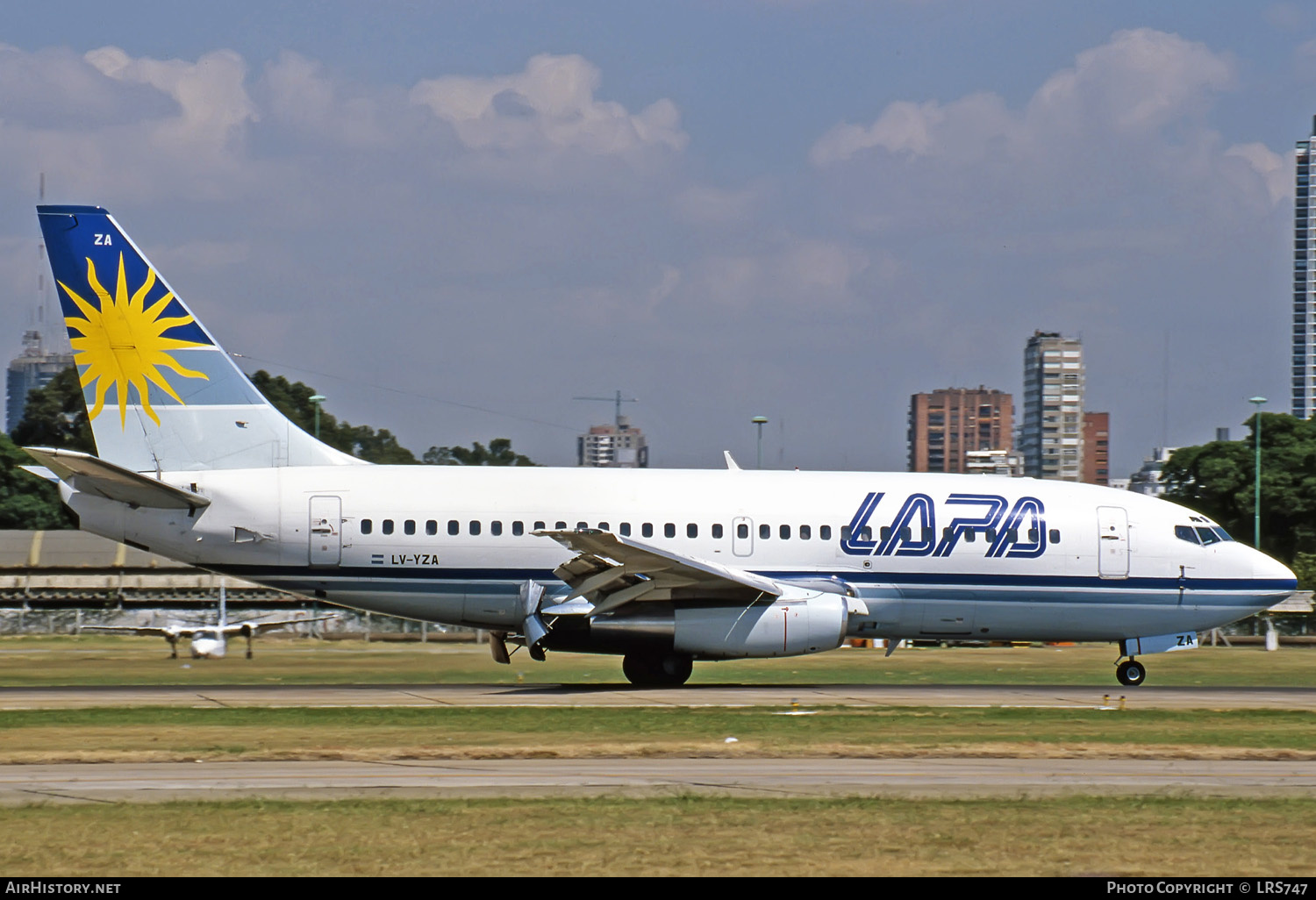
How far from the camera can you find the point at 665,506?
28.9 metres

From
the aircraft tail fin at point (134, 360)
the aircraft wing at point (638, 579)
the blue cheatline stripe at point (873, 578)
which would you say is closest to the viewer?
the aircraft wing at point (638, 579)

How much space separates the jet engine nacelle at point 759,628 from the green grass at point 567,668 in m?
3.17

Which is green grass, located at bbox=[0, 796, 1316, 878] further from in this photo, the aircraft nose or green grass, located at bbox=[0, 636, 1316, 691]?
the aircraft nose

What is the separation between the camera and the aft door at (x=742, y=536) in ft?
94.0

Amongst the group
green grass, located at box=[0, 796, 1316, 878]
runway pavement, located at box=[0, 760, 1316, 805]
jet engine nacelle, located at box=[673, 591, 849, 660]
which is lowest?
runway pavement, located at box=[0, 760, 1316, 805]

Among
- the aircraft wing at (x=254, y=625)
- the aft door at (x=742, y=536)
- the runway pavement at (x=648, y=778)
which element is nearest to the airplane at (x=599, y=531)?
the aft door at (x=742, y=536)

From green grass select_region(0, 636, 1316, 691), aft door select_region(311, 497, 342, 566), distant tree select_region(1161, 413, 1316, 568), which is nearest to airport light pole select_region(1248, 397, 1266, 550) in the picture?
distant tree select_region(1161, 413, 1316, 568)

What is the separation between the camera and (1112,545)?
2953 centimetres

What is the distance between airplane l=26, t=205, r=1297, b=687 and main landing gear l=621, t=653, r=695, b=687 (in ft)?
0.15

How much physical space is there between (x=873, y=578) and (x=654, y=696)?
17.4 feet

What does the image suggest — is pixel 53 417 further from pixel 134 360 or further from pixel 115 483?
pixel 115 483

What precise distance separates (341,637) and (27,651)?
10787 mm

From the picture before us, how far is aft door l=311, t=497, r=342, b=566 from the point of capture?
2808 cm

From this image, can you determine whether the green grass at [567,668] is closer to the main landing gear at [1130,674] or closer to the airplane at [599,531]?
the main landing gear at [1130,674]
